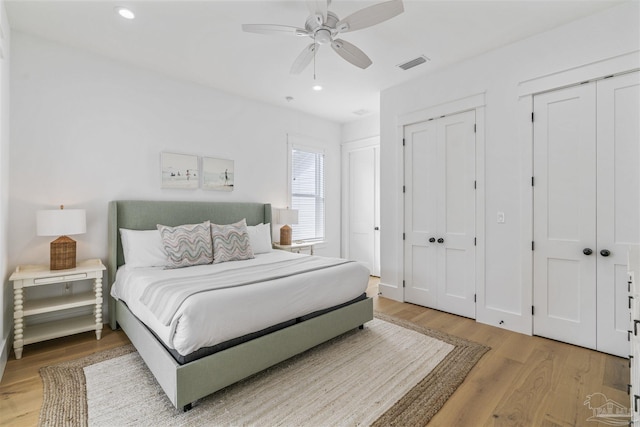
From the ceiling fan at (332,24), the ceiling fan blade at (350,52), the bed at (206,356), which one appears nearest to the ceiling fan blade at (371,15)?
the ceiling fan at (332,24)

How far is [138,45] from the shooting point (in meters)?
2.91

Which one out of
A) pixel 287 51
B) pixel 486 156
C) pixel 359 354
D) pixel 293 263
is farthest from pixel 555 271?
pixel 287 51

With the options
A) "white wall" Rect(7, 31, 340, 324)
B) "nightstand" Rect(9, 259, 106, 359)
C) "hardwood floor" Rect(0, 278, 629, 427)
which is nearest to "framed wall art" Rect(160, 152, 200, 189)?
Answer: "white wall" Rect(7, 31, 340, 324)

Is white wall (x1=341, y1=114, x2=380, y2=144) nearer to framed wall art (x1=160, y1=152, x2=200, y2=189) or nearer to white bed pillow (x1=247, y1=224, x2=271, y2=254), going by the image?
white bed pillow (x1=247, y1=224, x2=271, y2=254)

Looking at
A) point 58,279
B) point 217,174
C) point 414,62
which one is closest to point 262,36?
point 414,62

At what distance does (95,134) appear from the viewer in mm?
3104

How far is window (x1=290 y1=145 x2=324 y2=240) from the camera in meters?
5.01

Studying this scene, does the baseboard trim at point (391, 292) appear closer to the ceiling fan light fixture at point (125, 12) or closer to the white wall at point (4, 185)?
the white wall at point (4, 185)

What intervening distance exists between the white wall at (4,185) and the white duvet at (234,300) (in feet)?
2.52

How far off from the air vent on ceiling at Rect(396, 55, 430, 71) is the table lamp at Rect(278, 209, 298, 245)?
243 cm

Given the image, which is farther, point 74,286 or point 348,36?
point 74,286

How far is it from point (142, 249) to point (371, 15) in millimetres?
2890

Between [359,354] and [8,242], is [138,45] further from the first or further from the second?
[359,354]

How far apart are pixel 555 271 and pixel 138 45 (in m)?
4.58
